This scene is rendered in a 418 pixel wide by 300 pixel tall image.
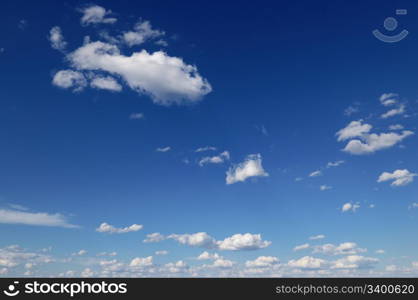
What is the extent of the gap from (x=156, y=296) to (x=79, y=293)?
10132 millimetres

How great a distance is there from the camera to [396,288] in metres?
68.2

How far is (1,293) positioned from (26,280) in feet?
12.2

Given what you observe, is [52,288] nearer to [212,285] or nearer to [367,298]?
[212,285]

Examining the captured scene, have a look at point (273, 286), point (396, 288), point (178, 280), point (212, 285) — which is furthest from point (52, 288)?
point (396, 288)

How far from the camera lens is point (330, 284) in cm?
6794

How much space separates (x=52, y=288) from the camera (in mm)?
66188

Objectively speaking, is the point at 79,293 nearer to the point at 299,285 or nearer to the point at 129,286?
the point at 129,286

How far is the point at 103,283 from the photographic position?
6719 centimetres

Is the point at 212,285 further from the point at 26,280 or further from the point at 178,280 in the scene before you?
the point at 26,280

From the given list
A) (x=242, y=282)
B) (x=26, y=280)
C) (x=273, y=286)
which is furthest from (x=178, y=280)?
(x=26, y=280)

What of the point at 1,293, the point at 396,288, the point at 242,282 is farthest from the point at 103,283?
the point at 396,288

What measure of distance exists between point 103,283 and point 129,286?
11.5ft

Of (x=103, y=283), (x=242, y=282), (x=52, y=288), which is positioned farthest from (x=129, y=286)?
(x=242, y=282)

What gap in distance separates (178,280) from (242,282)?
8522 mm
